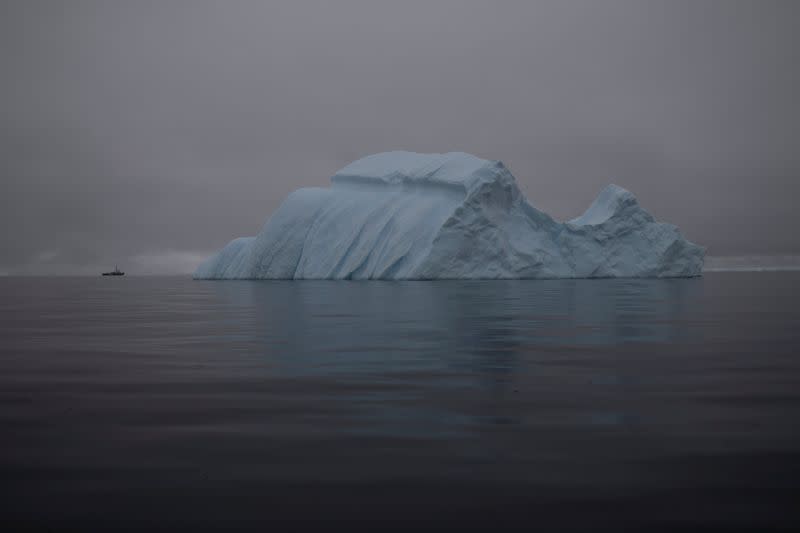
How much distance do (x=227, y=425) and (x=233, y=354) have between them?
409 centimetres

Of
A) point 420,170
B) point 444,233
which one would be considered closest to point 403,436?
point 444,233

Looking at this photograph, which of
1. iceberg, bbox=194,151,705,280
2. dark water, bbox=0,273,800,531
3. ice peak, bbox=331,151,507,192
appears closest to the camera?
dark water, bbox=0,273,800,531

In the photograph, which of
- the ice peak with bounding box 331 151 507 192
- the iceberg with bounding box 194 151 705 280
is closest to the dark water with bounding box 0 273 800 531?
the iceberg with bounding box 194 151 705 280

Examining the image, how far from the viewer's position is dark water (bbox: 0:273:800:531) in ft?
11.0

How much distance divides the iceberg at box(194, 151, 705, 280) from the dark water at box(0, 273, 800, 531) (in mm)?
35555

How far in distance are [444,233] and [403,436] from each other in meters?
39.7

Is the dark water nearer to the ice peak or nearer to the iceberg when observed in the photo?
the iceberg

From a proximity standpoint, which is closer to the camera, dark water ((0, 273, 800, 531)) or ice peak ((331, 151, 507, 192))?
dark water ((0, 273, 800, 531))

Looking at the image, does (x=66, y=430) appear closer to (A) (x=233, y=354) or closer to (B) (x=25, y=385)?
(B) (x=25, y=385)

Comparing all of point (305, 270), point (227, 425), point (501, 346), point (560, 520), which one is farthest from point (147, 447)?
point (305, 270)

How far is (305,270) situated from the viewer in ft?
163

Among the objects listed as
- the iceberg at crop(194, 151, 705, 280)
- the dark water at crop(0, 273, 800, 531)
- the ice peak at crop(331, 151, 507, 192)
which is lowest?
the iceberg at crop(194, 151, 705, 280)

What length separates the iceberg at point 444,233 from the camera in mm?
45406

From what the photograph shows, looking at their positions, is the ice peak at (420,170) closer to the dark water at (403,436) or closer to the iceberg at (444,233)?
the iceberg at (444,233)
